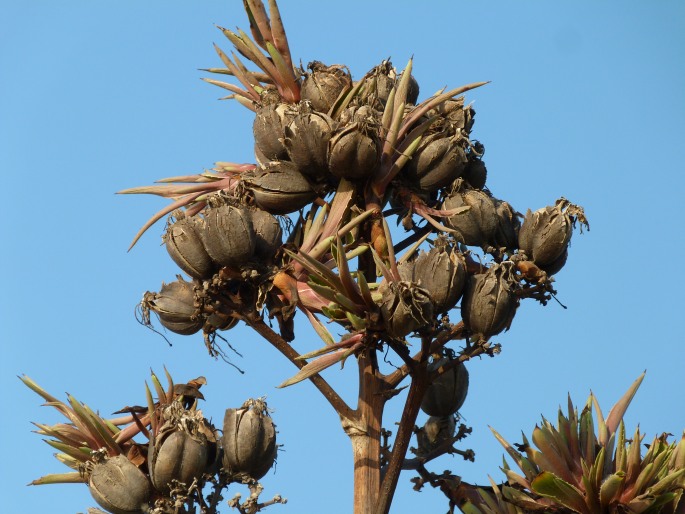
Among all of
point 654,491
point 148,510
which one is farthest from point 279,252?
point 654,491

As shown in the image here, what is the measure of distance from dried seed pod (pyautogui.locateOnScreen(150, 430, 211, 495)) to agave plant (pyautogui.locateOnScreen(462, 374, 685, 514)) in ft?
5.31

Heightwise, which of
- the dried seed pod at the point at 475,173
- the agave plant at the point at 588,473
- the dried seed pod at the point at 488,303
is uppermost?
the dried seed pod at the point at 475,173

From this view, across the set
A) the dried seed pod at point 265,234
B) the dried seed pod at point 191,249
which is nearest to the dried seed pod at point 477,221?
the dried seed pod at point 265,234

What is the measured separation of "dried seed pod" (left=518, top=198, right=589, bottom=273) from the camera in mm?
7762

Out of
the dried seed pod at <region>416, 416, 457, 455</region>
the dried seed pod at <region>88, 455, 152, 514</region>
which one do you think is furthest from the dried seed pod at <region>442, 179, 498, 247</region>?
the dried seed pod at <region>88, 455, 152, 514</region>

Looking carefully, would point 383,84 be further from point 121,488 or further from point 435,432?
point 121,488

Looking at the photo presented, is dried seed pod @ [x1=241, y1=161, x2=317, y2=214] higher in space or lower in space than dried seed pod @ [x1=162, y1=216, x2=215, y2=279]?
higher

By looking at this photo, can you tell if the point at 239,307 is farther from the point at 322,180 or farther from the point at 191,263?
the point at 322,180

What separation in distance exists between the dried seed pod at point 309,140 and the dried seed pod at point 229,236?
0.60m

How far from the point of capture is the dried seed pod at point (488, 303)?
725cm

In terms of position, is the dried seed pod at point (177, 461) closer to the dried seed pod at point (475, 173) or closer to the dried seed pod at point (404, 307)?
the dried seed pod at point (404, 307)

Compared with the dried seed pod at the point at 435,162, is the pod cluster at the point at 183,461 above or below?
below

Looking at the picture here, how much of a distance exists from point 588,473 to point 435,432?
1.51 metres

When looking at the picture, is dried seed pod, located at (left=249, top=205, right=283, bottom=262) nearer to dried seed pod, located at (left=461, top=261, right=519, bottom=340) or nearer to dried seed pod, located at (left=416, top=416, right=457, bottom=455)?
dried seed pod, located at (left=461, top=261, right=519, bottom=340)
